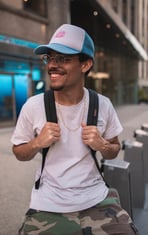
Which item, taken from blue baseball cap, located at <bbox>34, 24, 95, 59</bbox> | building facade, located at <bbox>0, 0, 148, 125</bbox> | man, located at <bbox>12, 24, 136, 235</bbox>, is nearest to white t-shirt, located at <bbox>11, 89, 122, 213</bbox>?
man, located at <bbox>12, 24, 136, 235</bbox>

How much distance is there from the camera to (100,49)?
20.6 meters

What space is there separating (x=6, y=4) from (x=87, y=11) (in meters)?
7.38

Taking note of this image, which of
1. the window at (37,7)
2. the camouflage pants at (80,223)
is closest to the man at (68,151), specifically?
the camouflage pants at (80,223)

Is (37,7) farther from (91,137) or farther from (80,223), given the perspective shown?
(80,223)

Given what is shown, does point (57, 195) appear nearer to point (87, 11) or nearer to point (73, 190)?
point (73, 190)

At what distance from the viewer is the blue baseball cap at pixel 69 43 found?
1.68m

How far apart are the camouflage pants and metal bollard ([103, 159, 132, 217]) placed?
123 centimetres

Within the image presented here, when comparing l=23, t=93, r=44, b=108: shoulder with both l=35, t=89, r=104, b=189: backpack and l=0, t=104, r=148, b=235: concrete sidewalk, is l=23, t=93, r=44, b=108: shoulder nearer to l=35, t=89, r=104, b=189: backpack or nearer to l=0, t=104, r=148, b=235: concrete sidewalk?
l=35, t=89, r=104, b=189: backpack

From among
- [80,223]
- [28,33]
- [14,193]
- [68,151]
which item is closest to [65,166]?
[68,151]

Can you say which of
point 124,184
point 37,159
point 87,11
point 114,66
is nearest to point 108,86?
point 114,66

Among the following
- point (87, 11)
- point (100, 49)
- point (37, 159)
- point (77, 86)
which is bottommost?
point (37, 159)

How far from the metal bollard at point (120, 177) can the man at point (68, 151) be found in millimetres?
1077

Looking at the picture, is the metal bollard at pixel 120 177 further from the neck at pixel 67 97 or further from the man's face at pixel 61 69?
the man's face at pixel 61 69

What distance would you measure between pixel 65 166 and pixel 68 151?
0.30 ft
